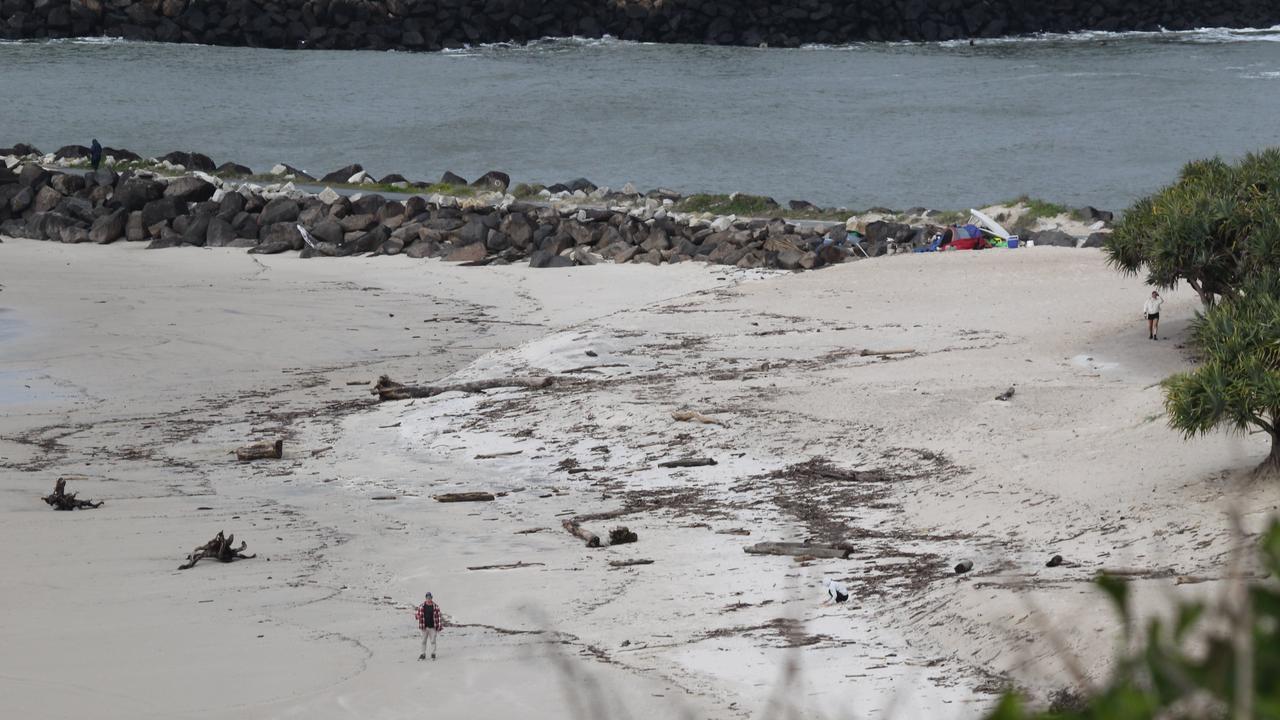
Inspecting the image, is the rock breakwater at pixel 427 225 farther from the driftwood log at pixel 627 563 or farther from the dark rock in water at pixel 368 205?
the driftwood log at pixel 627 563

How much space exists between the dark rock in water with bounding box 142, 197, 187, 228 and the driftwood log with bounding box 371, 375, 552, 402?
1518 centimetres

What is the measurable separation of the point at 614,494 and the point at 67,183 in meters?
25.3

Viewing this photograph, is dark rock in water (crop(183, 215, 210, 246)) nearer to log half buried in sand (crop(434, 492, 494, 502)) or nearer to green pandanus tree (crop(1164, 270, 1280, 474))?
log half buried in sand (crop(434, 492, 494, 502))

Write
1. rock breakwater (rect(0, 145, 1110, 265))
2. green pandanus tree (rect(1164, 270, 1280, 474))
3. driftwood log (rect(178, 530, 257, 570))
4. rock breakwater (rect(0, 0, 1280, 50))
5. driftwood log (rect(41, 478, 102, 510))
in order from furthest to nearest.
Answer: rock breakwater (rect(0, 0, 1280, 50)), rock breakwater (rect(0, 145, 1110, 265)), driftwood log (rect(41, 478, 102, 510)), driftwood log (rect(178, 530, 257, 570)), green pandanus tree (rect(1164, 270, 1280, 474))

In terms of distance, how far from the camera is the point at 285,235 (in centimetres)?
3144

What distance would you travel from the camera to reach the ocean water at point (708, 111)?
49.4 meters

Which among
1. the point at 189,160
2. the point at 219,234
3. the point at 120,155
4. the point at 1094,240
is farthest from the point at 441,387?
the point at 120,155

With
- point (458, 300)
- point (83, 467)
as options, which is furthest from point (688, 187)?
point (83, 467)

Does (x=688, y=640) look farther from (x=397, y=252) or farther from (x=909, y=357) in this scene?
(x=397, y=252)

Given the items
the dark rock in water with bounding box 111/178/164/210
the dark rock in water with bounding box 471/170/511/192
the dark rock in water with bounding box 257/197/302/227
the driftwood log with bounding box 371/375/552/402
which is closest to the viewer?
the driftwood log with bounding box 371/375/552/402

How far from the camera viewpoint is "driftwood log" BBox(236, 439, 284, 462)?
16.4m

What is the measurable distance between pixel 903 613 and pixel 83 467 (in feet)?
31.4

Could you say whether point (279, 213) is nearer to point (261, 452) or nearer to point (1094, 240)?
point (1094, 240)

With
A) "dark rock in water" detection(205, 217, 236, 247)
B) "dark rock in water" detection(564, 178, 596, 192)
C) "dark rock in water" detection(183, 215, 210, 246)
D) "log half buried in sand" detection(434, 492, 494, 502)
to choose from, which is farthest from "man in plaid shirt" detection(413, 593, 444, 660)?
"dark rock in water" detection(564, 178, 596, 192)
